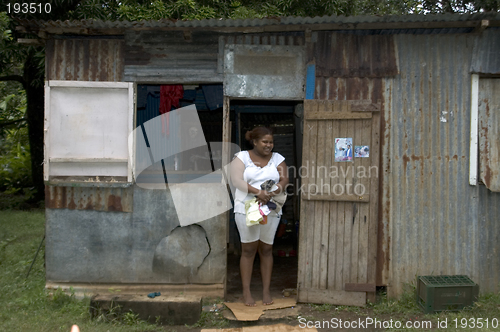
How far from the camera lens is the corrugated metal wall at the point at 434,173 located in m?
5.04

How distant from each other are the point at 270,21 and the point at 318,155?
1646 mm

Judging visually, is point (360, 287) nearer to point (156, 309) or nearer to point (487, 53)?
point (156, 309)

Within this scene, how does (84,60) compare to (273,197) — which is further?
(84,60)

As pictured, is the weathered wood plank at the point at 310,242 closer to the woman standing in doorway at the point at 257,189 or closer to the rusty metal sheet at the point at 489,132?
the woman standing in doorway at the point at 257,189

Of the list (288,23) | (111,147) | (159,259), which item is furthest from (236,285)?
(288,23)

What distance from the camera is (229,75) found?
16.8 ft

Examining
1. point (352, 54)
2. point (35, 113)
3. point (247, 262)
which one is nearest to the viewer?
point (247, 262)

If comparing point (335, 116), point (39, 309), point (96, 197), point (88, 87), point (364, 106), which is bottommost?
point (39, 309)

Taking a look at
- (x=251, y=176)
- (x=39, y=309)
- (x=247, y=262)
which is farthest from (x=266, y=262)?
(x=39, y=309)

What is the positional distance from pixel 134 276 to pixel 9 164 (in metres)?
12.2

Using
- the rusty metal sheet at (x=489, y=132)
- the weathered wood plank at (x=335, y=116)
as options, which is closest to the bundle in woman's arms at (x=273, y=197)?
the weathered wood plank at (x=335, y=116)

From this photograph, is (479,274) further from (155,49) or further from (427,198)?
(155,49)

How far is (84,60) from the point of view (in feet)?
16.9

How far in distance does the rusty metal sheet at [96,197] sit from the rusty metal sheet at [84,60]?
135cm
